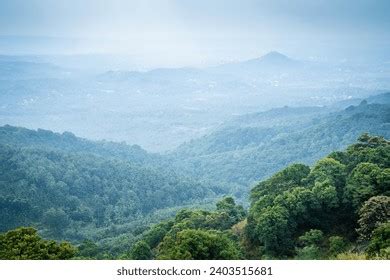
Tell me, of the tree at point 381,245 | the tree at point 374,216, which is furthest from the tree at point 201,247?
the tree at point 374,216

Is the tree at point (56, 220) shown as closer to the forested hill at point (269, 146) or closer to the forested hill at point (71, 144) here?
the forested hill at point (71, 144)

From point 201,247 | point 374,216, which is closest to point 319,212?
point 374,216

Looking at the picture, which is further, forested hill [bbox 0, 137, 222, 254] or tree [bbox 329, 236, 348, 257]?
forested hill [bbox 0, 137, 222, 254]

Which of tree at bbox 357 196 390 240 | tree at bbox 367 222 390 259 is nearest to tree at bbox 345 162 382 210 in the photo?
tree at bbox 357 196 390 240

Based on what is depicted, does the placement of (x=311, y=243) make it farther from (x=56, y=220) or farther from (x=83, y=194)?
(x=83, y=194)

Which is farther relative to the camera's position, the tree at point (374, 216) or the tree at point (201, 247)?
the tree at point (374, 216)

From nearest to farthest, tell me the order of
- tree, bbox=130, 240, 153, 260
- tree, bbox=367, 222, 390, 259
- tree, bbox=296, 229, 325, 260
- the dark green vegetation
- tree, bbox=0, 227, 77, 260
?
tree, bbox=367, 222, 390, 259, tree, bbox=0, 227, 77, 260, the dark green vegetation, tree, bbox=296, 229, 325, 260, tree, bbox=130, 240, 153, 260

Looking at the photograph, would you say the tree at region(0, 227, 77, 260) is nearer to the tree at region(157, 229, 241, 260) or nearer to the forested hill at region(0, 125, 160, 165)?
the tree at region(157, 229, 241, 260)
